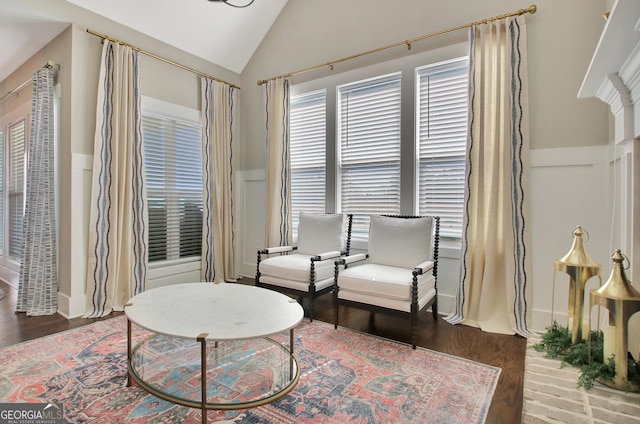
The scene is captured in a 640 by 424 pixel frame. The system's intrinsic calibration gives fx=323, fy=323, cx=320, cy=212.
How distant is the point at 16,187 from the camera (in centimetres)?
440

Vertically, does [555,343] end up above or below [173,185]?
below

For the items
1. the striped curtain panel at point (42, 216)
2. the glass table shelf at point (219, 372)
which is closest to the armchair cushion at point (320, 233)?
the glass table shelf at point (219, 372)

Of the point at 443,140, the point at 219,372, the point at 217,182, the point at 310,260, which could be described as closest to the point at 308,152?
the point at 217,182

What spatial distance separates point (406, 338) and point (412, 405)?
0.91 m

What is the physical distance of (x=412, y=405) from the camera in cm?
169

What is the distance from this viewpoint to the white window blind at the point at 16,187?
430cm

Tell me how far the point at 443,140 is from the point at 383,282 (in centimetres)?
158

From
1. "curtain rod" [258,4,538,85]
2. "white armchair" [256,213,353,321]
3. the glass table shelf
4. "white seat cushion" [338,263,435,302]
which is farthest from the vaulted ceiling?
"white seat cushion" [338,263,435,302]

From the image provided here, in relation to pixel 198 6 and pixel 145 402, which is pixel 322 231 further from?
pixel 198 6

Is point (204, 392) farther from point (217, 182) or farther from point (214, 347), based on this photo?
point (217, 182)

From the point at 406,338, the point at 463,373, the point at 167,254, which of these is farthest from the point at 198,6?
the point at 463,373

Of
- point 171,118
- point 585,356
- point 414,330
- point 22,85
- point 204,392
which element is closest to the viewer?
point 585,356

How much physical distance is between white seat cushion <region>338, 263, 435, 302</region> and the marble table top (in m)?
0.72

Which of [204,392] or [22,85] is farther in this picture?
[22,85]
